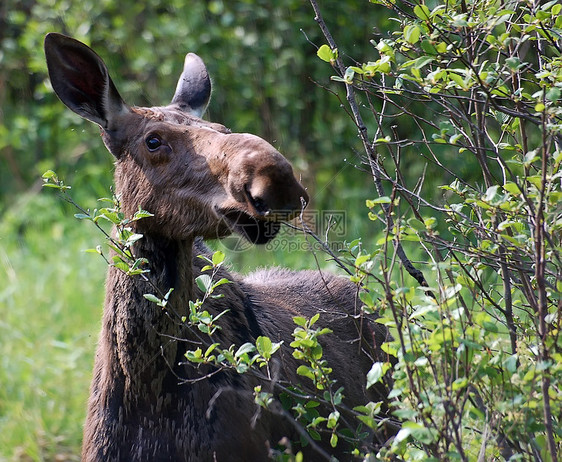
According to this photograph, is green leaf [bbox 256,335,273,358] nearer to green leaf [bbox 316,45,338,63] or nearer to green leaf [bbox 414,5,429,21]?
green leaf [bbox 316,45,338,63]

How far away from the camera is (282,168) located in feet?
10.7

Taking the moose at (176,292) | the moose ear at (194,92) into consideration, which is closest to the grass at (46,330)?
the moose at (176,292)

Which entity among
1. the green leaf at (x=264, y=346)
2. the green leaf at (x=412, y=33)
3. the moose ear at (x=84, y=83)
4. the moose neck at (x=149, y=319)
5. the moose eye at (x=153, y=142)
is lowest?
the green leaf at (x=264, y=346)

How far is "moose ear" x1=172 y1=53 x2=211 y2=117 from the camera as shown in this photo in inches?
181

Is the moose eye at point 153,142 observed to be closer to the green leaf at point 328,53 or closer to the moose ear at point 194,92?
the moose ear at point 194,92

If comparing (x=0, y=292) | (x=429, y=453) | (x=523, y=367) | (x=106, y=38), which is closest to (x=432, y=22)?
(x=523, y=367)

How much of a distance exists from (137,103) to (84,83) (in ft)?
17.9

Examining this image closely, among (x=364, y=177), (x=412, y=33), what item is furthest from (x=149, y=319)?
(x=364, y=177)

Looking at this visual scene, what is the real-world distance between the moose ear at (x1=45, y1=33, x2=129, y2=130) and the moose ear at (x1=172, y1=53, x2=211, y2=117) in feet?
1.69

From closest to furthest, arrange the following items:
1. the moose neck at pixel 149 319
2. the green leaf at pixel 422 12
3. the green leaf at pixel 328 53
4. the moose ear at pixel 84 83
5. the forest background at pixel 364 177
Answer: the forest background at pixel 364 177 < the green leaf at pixel 422 12 < the green leaf at pixel 328 53 < the moose neck at pixel 149 319 < the moose ear at pixel 84 83

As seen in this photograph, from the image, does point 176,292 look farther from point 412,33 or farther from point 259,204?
point 412,33

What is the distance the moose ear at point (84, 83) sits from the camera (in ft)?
13.3

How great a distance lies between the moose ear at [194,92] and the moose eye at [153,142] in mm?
613

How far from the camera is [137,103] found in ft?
31.2
